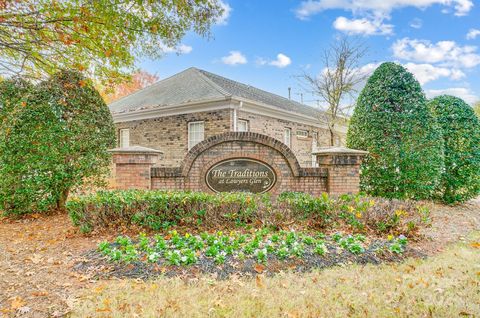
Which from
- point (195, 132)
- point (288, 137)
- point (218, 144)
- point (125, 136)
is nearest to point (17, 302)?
point (218, 144)

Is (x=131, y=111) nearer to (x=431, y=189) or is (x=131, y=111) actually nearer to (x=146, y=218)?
(x=146, y=218)

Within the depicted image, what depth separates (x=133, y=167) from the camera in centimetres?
668

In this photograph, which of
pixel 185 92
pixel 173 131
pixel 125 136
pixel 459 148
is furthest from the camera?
pixel 125 136

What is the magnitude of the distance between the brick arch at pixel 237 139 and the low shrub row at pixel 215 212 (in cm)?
169

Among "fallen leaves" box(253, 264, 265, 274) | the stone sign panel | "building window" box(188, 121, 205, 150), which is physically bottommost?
"fallen leaves" box(253, 264, 265, 274)

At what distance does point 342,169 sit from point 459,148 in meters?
4.59

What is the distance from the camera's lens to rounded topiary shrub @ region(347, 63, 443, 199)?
7.84 meters

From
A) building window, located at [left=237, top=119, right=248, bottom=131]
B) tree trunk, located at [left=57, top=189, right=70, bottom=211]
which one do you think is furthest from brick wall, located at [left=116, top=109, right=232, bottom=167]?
tree trunk, located at [left=57, top=189, right=70, bottom=211]

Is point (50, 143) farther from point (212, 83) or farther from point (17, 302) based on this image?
point (212, 83)

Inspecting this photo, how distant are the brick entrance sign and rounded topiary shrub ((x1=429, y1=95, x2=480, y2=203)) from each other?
393 centimetres

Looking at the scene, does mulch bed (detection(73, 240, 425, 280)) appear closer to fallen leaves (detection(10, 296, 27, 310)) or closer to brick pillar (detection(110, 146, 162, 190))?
fallen leaves (detection(10, 296, 27, 310))

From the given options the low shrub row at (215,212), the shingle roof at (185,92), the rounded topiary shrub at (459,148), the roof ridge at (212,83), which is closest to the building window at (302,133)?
the shingle roof at (185,92)

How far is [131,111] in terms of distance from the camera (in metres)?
14.6

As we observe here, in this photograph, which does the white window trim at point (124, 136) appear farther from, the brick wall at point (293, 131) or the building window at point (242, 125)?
the brick wall at point (293, 131)
